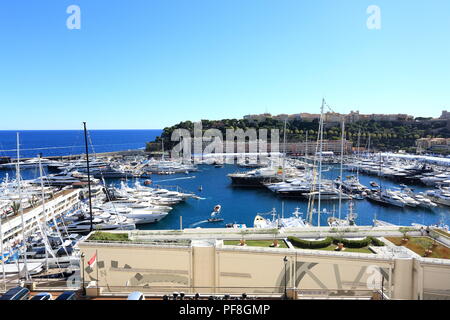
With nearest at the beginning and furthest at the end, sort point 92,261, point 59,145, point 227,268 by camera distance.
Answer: point 227,268, point 92,261, point 59,145

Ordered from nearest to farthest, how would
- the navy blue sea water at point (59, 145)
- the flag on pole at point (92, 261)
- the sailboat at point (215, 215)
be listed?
the flag on pole at point (92, 261) < the sailboat at point (215, 215) < the navy blue sea water at point (59, 145)

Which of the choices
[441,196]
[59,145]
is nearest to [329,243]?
[441,196]

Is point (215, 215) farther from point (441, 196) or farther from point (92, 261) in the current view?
point (441, 196)

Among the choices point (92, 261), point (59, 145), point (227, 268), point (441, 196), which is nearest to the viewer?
point (227, 268)

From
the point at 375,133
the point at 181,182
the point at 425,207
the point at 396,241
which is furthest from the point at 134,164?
the point at 375,133

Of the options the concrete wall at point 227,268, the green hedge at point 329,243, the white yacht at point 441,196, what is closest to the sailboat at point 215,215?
the concrete wall at point 227,268

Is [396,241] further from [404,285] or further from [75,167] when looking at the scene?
[75,167]

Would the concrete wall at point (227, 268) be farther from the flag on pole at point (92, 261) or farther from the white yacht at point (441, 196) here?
the white yacht at point (441, 196)

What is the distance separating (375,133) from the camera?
5872cm

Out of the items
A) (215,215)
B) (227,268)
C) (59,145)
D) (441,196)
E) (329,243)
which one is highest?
(59,145)

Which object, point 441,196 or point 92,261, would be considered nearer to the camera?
point 92,261

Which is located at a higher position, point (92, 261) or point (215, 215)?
point (92, 261)

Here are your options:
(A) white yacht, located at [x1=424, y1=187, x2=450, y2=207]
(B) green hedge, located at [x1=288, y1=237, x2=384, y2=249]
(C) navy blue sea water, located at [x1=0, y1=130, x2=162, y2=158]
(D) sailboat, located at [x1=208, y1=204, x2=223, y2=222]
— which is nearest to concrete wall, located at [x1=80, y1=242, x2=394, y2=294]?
(B) green hedge, located at [x1=288, y1=237, x2=384, y2=249]
